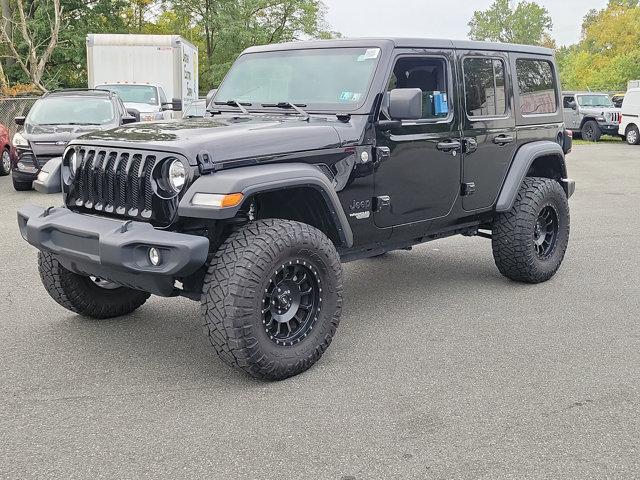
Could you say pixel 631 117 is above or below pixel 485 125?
above

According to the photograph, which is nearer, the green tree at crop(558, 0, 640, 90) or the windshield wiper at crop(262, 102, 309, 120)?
the windshield wiper at crop(262, 102, 309, 120)

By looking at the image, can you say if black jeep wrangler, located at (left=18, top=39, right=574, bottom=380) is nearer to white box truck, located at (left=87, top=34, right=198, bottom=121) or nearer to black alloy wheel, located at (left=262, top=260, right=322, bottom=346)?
black alloy wheel, located at (left=262, top=260, right=322, bottom=346)

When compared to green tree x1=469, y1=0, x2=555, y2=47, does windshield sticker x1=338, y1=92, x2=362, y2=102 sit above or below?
below

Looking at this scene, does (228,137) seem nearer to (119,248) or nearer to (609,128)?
(119,248)

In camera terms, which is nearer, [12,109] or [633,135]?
[12,109]

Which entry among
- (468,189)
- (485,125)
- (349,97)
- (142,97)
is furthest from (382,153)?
(142,97)

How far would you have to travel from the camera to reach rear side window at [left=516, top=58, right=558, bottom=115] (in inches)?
241

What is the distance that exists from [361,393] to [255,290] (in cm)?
80

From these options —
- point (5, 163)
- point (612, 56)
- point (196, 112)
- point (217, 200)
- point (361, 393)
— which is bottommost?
point (361, 393)

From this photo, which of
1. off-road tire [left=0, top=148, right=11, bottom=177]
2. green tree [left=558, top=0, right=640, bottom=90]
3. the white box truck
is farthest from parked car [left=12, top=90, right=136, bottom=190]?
green tree [left=558, top=0, right=640, bottom=90]

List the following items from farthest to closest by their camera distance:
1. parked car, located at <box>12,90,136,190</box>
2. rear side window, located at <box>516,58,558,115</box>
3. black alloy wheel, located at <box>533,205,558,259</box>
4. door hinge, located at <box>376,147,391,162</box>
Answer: parked car, located at <box>12,90,136,190</box>
black alloy wheel, located at <box>533,205,558,259</box>
rear side window, located at <box>516,58,558,115</box>
door hinge, located at <box>376,147,391,162</box>

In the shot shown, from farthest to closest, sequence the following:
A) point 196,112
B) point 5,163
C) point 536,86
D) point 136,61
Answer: point 136,61, point 5,163, point 536,86, point 196,112

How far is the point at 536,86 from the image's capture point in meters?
6.29

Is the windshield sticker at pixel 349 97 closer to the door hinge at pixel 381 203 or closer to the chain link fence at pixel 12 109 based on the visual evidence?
the door hinge at pixel 381 203
